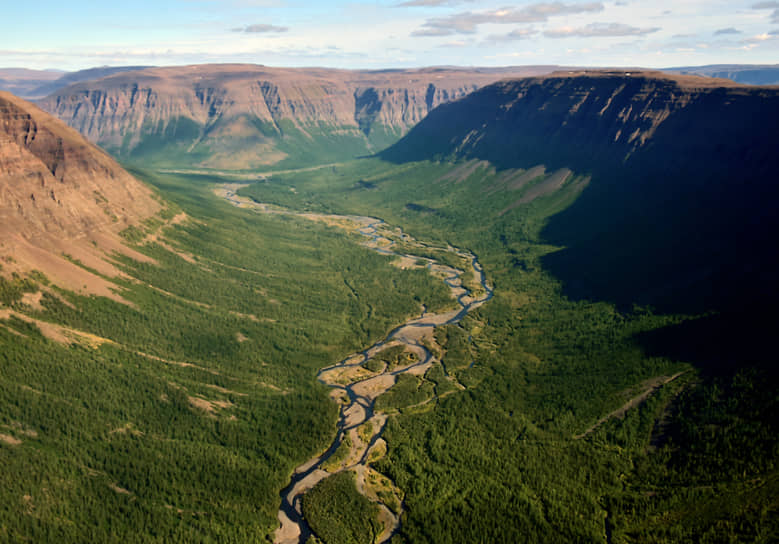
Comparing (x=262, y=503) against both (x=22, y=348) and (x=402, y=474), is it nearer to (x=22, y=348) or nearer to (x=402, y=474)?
(x=402, y=474)

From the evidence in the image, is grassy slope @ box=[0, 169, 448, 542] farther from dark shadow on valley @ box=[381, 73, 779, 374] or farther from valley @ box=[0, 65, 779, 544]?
dark shadow on valley @ box=[381, 73, 779, 374]

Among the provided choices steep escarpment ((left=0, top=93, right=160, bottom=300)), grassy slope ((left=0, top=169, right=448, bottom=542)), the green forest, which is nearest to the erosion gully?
the green forest

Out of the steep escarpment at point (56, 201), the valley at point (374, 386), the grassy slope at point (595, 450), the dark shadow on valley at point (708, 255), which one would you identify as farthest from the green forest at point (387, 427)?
the steep escarpment at point (56, 201)

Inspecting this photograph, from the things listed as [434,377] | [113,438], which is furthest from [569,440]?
[113,438]

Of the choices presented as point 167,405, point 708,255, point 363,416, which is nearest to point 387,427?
point 363,416

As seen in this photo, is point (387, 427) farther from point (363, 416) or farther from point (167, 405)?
point (167, 405)
